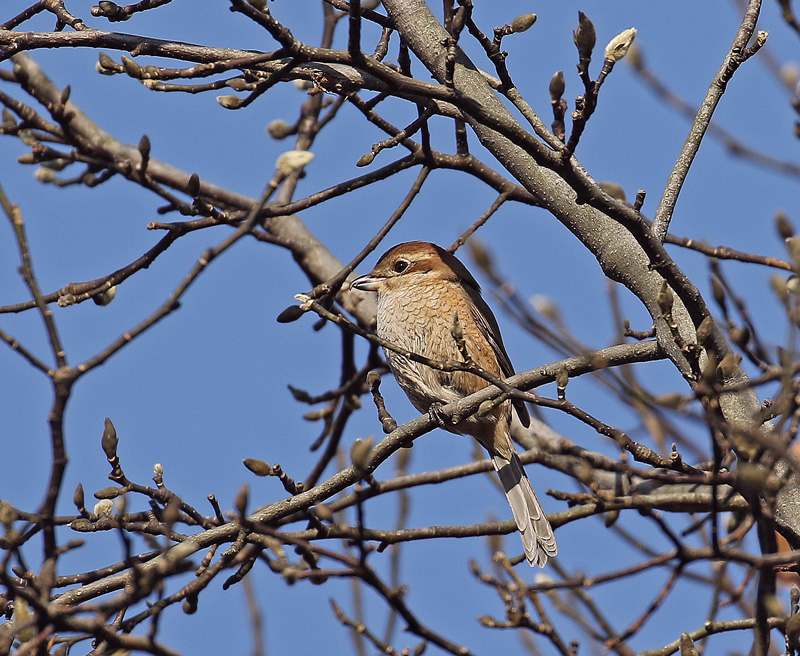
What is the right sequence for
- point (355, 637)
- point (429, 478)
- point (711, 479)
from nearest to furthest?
point (711, 479) → point (429, 478) → point (355, 637)

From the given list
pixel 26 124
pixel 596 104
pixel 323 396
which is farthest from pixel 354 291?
pixel 596 104

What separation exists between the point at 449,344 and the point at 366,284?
0.78 m

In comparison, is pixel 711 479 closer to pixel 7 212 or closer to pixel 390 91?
pixel 390 91

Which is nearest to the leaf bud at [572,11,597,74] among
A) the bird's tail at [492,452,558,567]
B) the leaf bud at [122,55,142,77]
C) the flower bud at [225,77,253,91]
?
the leaf bud at [122,55,142,77]

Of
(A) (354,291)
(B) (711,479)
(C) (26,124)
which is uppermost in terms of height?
(A) (354,291)

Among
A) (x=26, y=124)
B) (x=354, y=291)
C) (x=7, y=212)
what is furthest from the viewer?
(x=354, y=291)

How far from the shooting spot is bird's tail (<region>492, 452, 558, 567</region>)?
4449 millimetres

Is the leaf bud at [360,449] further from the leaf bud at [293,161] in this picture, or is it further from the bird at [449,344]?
the bird at [449,344]

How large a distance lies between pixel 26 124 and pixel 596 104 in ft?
7.78

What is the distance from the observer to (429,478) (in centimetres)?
Result: 449

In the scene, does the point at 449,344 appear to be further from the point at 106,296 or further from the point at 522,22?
the point at 522,22

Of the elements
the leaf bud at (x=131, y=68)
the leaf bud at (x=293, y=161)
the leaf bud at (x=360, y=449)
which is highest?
the leaf bud at (x=131, y=68)

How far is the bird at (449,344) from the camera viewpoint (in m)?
4.64

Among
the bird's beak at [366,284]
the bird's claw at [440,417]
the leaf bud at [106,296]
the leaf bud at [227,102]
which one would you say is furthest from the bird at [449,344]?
the leaf bud at [227,102]
